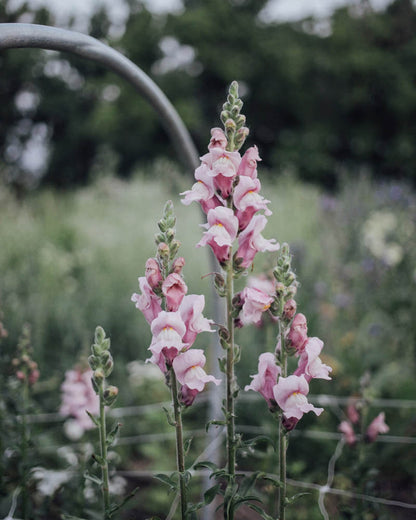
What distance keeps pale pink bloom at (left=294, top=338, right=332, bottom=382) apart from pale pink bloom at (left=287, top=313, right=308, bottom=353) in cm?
1

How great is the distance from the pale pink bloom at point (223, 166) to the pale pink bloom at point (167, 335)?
0.24m

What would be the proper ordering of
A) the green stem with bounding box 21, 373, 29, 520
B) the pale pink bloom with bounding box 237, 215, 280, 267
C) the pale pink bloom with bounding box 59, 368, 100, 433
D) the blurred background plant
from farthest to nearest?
the blurred background plant
the pale pink bloom with bounding box 59, 368, 100, 433
the green stem with bounding box 21, 373, 29, 520
the pale pink bloom with bounding box 237, 215, 280, 267

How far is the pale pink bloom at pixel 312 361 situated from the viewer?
0.88 metres

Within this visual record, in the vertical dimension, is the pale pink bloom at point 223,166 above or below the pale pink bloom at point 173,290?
above

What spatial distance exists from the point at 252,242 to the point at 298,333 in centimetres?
18

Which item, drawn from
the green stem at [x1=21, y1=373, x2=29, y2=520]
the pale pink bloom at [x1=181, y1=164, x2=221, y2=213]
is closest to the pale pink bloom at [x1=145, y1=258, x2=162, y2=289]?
the pale pink bloom at [x1=181, y1=164, x2=221, y2=213]

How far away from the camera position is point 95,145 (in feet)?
59.6

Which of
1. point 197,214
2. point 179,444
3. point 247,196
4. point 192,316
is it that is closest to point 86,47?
point 247,196

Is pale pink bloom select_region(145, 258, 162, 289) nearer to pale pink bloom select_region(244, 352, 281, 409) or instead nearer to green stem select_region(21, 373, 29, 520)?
pale pink bloom select_region(244, 352, 281, 409)

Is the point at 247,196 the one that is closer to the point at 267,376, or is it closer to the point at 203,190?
the point at 203,190

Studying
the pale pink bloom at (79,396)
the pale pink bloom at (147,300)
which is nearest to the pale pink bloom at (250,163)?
the pale pink bloom at (147,300)

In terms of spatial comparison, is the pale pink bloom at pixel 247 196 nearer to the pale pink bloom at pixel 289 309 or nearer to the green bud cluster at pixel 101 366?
the pale pink bloom at pixel 289 309

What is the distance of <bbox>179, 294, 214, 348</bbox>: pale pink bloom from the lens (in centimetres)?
87

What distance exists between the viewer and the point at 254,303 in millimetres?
857
